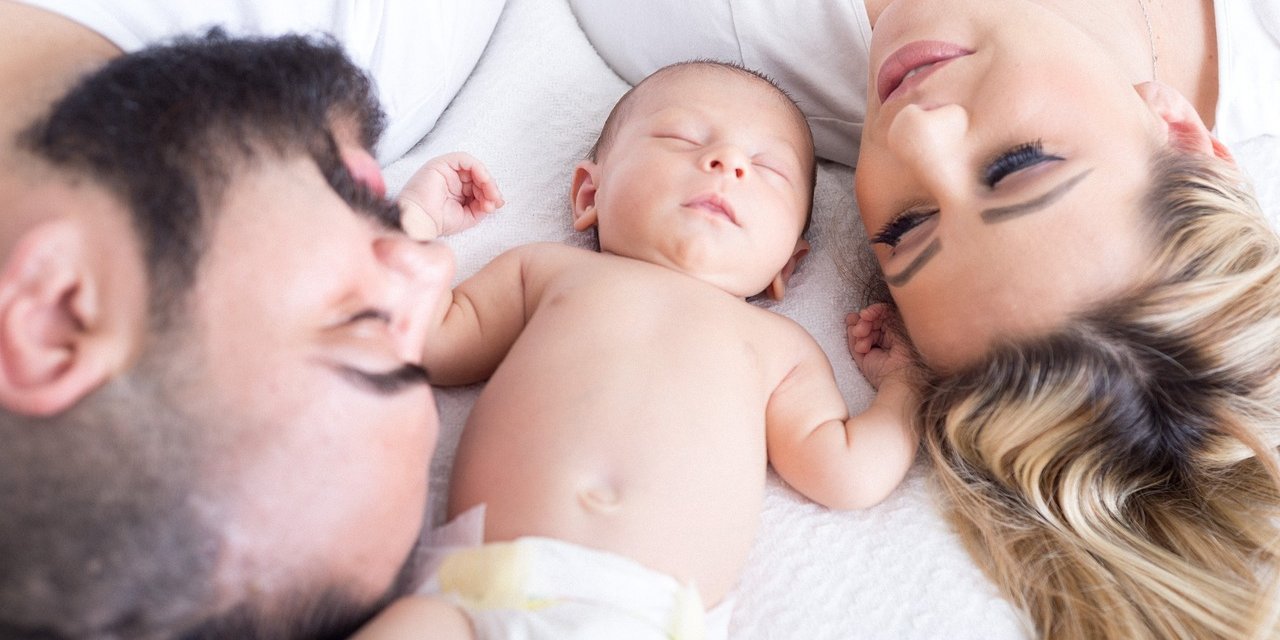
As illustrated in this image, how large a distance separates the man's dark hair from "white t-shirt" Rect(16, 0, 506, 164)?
0.35m

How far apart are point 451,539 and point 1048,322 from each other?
769 mm

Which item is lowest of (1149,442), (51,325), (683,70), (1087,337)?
(1149,442)

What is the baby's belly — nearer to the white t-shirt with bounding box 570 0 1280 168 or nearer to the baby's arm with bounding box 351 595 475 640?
the baby's arm with bounding box 351 595 475 640

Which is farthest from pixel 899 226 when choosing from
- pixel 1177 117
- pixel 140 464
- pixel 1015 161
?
pixel 140 464

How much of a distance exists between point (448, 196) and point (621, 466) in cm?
59

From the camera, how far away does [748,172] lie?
129 centimetres

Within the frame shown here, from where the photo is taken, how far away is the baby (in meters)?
0.89

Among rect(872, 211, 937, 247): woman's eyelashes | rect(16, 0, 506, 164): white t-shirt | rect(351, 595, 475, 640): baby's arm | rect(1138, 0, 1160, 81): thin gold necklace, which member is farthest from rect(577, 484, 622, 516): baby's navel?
rect(1138, 0, 1160, 81): thin gold necklace

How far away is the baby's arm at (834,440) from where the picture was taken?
1137 mm

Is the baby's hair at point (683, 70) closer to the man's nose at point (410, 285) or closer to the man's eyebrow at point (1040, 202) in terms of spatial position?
the man's eyebrow at point (1040, 202)

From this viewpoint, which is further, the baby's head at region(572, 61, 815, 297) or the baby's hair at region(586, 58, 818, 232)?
the baby's hair at region(586, 58, 818, 232)

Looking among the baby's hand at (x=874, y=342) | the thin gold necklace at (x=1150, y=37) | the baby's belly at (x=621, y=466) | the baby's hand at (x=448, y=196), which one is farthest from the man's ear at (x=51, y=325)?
the thin gold necklace at (x=1150, y=37)

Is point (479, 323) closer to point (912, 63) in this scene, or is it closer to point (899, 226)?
point (899, 226)

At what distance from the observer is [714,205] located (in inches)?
49.7
